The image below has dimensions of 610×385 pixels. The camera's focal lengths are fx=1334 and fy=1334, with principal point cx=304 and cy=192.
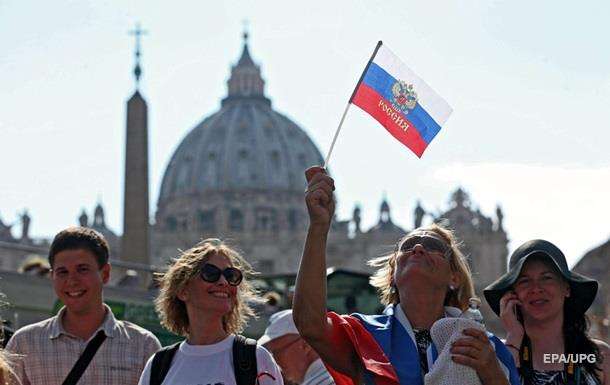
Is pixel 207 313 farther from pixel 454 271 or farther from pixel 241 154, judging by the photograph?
pixel 241 154

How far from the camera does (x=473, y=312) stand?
4.30 metres

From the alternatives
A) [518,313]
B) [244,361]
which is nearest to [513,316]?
[518,313]

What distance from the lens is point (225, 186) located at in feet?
300

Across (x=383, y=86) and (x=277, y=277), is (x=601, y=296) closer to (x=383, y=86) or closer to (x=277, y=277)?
(x=277, y=277)

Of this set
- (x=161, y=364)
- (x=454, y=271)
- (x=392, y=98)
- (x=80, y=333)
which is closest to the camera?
(x=454, y=271)

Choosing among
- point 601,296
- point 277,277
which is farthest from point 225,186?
point 277,277

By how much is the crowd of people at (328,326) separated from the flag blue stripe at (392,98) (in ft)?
1.64

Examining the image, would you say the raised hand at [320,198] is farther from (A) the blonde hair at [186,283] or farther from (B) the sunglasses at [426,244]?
(A) the blonde hair at [186,283]

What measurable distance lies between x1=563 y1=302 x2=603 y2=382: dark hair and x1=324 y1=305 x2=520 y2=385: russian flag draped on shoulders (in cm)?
49

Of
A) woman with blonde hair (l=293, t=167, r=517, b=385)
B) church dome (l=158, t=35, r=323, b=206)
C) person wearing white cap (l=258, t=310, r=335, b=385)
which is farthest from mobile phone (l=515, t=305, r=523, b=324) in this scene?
church dome (l=158, t=35, r=323, b=206)

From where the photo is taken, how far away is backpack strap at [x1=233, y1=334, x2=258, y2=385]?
4.39m

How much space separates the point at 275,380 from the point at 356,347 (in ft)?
1.44

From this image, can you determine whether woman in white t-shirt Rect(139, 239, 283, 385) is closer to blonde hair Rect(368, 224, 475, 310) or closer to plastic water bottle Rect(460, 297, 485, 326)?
blonde hair Rect(368, 224, 475, 310)

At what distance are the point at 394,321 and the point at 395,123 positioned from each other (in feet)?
2.99
